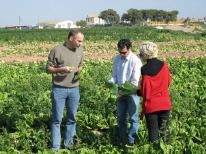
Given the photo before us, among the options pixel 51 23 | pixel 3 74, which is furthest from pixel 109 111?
pixel 51 23

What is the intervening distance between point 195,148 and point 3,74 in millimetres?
9214

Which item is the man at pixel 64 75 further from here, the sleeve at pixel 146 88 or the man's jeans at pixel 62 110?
the sleeve at pixel 146 88

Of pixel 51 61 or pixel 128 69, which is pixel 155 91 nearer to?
pixel 128 69

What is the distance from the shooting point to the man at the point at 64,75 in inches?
255

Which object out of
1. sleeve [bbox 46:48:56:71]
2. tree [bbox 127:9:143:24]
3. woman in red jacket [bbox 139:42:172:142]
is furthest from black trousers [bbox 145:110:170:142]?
tree [bbox 127:9:143:24]

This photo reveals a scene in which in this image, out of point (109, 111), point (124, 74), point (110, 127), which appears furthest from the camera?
point (109, 111)

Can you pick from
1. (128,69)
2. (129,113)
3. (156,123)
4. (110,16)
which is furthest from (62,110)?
(110,16)

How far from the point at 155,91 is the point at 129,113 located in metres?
0.93

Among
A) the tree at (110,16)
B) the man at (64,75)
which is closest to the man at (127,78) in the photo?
the man at (64,75)

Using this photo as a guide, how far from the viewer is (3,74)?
44.1 ft

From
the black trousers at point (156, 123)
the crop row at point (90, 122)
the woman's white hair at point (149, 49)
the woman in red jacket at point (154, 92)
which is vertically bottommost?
the crop row at point (90, 122)

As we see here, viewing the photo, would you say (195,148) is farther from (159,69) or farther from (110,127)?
(110,127)

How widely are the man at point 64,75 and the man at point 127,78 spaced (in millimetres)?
560

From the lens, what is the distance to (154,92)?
5.81 metres
